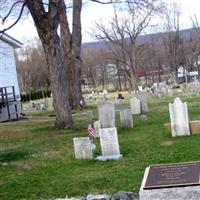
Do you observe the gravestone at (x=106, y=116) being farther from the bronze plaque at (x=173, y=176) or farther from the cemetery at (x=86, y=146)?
the bronze plaque at (x=173, y=176)

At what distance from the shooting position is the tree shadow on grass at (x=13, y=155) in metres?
13.3

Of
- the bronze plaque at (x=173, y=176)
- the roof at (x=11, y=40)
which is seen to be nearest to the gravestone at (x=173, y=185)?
the bronze plaque at (x=173, y=176)

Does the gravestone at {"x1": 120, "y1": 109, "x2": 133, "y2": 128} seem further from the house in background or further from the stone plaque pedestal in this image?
the house in background

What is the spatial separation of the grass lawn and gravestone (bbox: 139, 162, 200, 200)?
1810mm

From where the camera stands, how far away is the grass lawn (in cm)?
938

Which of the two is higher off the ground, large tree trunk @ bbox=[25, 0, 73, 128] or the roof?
the roof

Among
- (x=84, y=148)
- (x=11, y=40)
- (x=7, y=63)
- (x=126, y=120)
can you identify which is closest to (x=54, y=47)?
(x=126, y=120)

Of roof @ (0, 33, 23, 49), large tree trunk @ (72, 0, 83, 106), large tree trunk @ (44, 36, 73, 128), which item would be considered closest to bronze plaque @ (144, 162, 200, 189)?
large tree trunk @ (44, 36, 73, 128)

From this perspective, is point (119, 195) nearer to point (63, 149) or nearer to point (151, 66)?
point (63, 149)

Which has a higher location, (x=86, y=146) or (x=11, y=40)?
(x=11, y=40)

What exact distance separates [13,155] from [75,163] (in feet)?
8.84

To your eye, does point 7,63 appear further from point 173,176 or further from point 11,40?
point 173,176

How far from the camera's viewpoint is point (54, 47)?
741 inches

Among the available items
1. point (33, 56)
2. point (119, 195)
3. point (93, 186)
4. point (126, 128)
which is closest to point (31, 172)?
point (93, 186)
